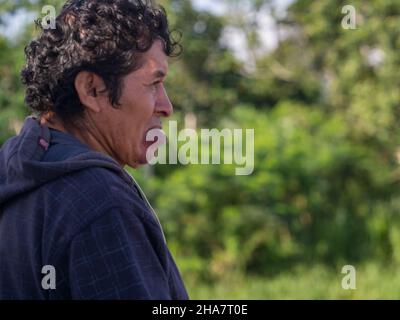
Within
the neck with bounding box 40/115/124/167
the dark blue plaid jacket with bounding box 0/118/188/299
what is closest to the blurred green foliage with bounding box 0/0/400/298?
the neck with bounding box 40/115/124/167

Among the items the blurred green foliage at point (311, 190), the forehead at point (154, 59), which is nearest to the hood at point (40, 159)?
the forehead at point (154, 59)

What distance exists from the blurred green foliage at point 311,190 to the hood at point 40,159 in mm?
6395

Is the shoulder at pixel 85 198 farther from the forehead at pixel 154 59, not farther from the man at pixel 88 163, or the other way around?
the forehead at pixel 154 59

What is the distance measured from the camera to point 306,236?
10289 millimetres

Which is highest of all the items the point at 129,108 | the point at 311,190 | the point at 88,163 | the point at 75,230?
the point at 311,190

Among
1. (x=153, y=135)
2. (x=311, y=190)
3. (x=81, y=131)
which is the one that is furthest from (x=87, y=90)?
(x=311, y=190)

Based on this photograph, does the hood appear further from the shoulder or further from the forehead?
the forehead

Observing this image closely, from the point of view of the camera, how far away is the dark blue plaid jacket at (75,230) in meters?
1.30

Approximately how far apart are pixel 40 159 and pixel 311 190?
9.38 metres

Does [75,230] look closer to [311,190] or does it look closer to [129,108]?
[129,108]

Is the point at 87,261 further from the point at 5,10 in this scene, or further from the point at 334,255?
the point at 334,255

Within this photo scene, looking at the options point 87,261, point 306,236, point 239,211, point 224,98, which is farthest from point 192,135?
point 224,98

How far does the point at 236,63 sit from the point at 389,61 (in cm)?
536

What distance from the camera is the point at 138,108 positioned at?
1.59 metres
